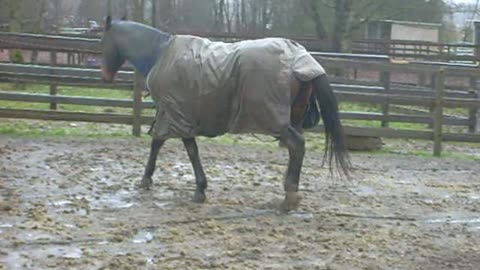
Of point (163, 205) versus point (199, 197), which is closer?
point (163, 205)

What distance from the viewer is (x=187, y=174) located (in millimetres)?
7750

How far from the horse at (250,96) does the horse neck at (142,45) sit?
0.06 meters

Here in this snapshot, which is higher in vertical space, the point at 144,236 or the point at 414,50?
the point at 414,50

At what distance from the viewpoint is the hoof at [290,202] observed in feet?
20.6

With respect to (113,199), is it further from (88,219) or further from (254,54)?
(254,54)

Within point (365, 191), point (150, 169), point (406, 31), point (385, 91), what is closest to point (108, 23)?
point (150, 169)

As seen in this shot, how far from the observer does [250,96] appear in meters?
6.24

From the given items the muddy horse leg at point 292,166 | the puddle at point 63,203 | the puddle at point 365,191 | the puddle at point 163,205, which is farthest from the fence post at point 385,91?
the puddle at point 63,203

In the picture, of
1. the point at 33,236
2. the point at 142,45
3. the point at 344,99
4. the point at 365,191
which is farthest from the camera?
the point at 344,99

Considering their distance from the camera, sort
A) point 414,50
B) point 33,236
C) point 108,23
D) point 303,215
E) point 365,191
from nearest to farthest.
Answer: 1. point 33,236
2. point 303,215
3. point 108,23
4. point 365,191
5. point 414,50

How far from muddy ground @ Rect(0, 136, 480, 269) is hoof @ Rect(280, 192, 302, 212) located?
0.24 ft

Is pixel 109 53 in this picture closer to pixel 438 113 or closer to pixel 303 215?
pixel 303 215

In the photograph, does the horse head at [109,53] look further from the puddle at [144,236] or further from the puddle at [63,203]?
the puddle at [144,236]

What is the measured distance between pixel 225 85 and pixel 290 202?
1.07m
